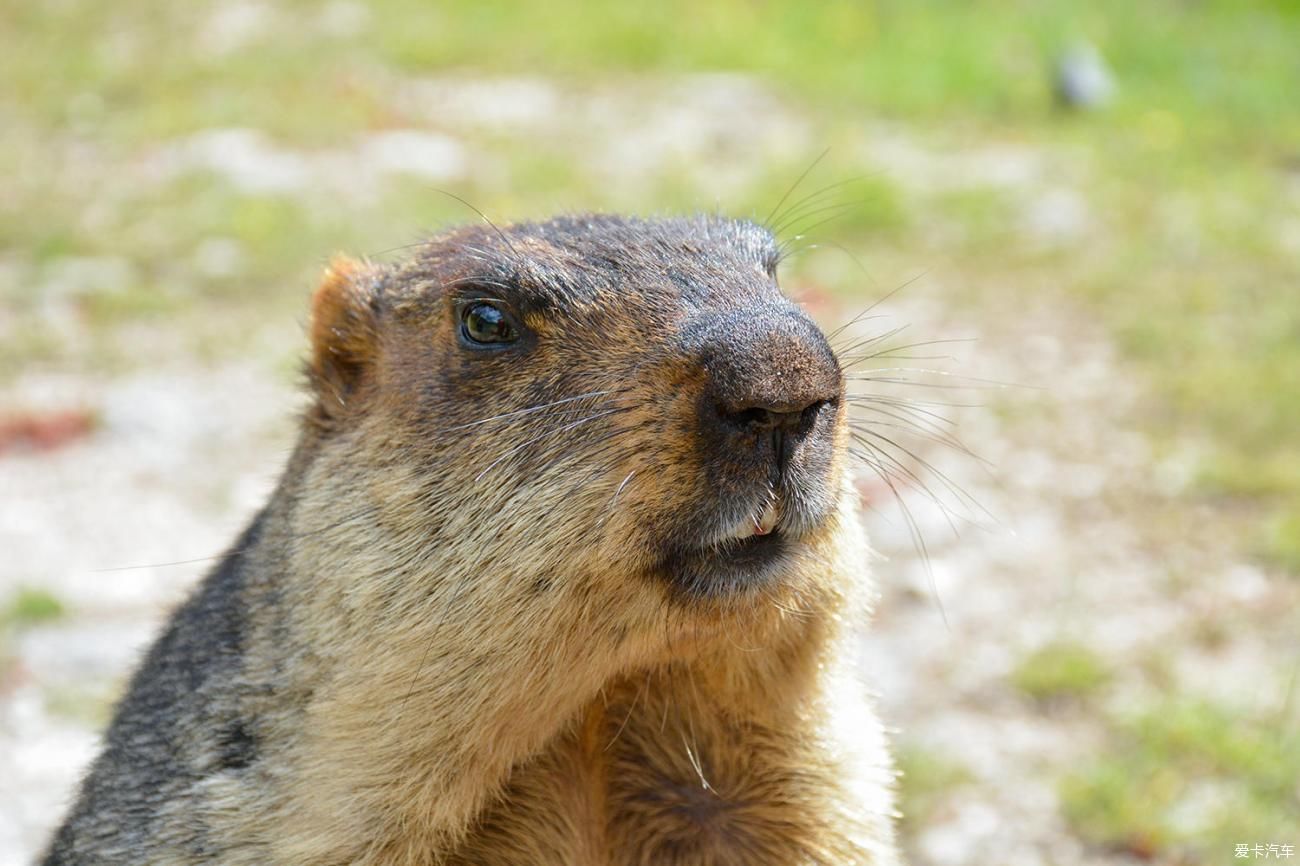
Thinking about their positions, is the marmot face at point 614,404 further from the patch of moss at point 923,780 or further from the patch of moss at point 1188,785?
the patch of moss at point 1188,785

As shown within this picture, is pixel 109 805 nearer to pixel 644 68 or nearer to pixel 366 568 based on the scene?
pixel 366 568

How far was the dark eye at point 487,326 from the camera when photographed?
3559mm

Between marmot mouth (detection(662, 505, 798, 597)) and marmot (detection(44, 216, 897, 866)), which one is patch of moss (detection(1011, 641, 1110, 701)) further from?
marmot mouth (detection(662, 505, 798, 597))

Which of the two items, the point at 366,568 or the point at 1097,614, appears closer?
the point at 366,568

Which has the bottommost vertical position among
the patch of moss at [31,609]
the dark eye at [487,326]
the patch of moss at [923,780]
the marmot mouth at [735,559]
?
the marmot mouth at [735,559]

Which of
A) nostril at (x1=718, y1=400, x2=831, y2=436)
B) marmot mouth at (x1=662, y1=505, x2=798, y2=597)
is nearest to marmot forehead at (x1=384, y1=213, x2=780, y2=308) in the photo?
nostril at (x1=718, y1=400, x2=831, y2=436)

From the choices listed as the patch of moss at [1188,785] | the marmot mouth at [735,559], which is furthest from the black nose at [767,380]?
the patch of moss at [1188,785]

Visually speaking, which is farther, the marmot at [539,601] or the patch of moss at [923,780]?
the patch of moss at [923,780]

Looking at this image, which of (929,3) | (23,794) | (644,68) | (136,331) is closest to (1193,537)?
(23,794)

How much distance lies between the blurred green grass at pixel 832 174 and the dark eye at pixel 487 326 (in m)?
3.24

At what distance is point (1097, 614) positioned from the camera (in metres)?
7.38

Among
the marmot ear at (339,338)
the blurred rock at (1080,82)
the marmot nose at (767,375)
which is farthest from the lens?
the blurred rock at (1080,82)

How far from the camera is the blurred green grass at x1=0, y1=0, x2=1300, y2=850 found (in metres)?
9.77

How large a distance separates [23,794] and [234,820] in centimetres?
295
